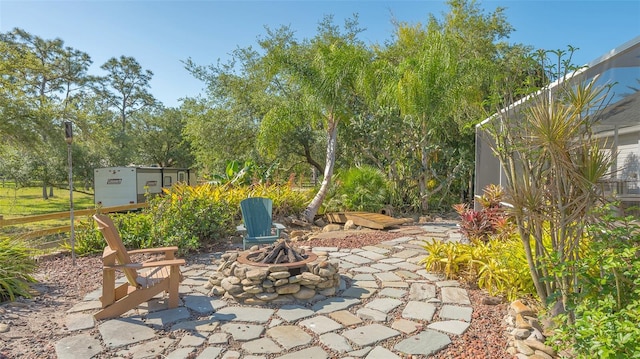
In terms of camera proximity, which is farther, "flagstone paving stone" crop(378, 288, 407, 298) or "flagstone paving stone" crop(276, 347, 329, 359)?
"flagstone paving stone" crop(378, 288, 407, 298)

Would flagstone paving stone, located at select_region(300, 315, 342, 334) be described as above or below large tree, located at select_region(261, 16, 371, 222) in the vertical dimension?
below

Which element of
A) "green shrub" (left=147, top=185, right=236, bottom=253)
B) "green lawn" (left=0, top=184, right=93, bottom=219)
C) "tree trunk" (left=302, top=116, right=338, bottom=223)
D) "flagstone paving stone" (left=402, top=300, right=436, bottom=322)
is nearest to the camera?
"flagstone paving stone" (left=402, top=300, right=436, bottom=322)

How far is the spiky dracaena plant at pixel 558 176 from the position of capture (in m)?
2.51

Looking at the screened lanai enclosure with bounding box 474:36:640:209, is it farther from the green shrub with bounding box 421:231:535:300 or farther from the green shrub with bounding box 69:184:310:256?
the green shrub with bounding box 69:184:310:256

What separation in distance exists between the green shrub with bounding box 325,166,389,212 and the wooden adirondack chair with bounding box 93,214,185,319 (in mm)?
6549

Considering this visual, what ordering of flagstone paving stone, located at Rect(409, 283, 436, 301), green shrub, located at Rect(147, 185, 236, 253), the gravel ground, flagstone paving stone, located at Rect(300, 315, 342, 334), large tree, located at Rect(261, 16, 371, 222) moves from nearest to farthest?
the gravel ground
flagstone paving stone, located at Rect(300, 315, 342, 334)
flagstone paving stone, located at Rect(409, 283, 436, 301)
green shrub, located at Rect(147, 185, 236, 253)
large tree, located at Rect(261, 16, 371, 222)

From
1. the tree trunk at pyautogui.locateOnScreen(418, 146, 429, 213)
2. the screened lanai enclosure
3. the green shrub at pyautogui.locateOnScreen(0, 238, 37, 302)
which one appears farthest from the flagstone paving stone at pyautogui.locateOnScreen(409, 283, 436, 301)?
the tree trunk at pyautogui.locateOnScreen(418, 146, 429, 213)

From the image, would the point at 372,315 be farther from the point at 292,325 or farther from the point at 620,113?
the point at 620,113

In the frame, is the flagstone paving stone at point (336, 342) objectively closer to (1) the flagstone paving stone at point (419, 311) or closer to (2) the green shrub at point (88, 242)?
(1) the flagstone paving stone at point (419, 311)

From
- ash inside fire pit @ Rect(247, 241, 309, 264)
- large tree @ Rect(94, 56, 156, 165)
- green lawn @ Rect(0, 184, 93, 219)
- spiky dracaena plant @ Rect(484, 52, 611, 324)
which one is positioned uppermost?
large tree @ Rect(94, 56, 156, 165)

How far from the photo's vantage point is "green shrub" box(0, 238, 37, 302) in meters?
3.69

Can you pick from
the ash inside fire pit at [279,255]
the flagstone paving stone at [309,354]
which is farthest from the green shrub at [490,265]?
the flagstone paving stone at [309,354]

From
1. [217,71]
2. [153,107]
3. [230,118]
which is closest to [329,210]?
[230,118]

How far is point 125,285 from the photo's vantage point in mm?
3385
